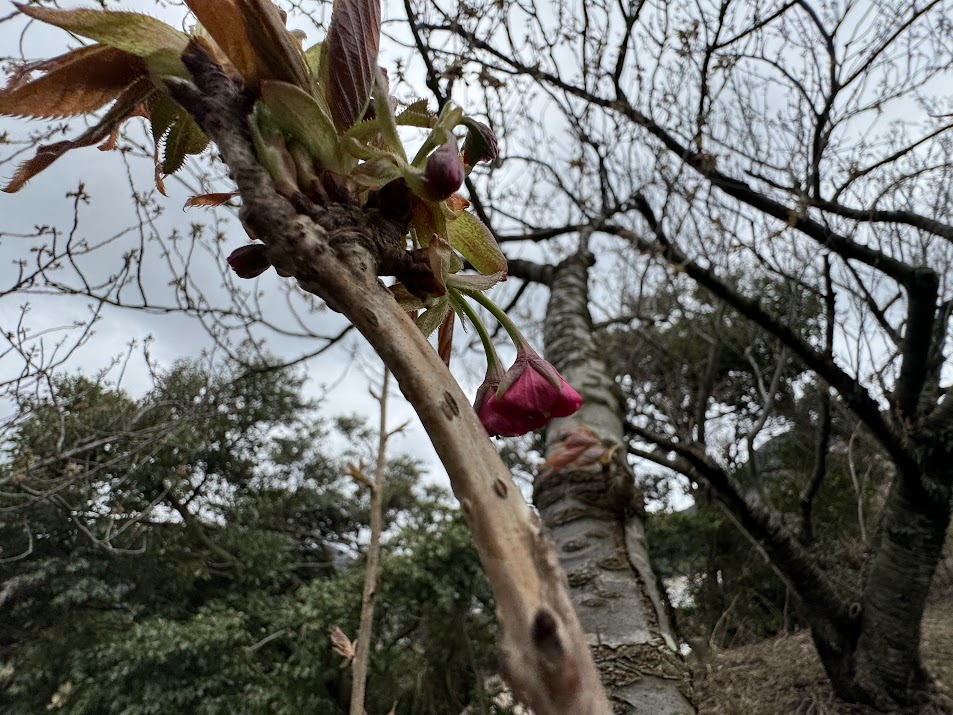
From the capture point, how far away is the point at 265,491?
587cm

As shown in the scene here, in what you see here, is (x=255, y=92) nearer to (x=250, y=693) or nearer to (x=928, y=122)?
(x=928, y=122)

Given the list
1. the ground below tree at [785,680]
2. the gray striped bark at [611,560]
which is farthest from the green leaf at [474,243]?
the ground below tree at [785,680]

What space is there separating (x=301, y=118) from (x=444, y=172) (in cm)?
9

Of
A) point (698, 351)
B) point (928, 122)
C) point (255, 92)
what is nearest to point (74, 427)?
point (255, 92)

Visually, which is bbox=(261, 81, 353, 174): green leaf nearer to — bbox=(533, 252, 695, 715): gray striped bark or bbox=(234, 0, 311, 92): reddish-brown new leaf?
bbox=(234, 0, 311, 92): reddish-brown new leaf

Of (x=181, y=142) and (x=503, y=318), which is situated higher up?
(x=181, y=142)

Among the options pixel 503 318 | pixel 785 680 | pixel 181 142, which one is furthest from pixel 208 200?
pixel 785 680

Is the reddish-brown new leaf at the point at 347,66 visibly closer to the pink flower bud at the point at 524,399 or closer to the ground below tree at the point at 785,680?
the pink flower bud at the point at 524,399

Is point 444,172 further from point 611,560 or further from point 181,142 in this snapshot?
point 611,560

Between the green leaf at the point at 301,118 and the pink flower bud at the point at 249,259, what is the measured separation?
0.21 ft

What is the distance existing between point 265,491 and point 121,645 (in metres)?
2.19

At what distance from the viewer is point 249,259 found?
1.06 ft

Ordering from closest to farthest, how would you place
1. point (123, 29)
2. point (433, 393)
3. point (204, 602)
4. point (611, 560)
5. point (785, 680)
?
point (433, 393), point (123, 29), point (611, 560), point (785, 680), point (204, 602)

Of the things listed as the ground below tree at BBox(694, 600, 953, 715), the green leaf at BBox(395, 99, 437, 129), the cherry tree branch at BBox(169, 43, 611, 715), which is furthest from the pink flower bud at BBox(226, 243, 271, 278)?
the ground below tree at BBox(694, 600, 953, 715)
